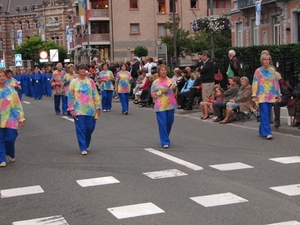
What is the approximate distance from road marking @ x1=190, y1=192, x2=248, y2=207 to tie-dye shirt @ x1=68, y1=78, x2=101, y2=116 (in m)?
4.64

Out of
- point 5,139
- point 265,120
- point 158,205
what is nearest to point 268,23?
point 265,120

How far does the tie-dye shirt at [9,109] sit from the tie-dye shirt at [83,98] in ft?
3.94

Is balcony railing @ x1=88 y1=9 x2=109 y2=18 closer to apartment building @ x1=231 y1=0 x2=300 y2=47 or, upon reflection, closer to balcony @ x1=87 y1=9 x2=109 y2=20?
balcony @ x1=87 y1=9 x2=109 y2=20

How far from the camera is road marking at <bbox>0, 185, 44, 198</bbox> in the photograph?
8508 mm

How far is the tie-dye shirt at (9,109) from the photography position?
11.0m

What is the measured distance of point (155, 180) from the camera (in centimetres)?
904

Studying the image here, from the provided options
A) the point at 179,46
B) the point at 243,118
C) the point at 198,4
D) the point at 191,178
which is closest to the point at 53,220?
the point at 191,178

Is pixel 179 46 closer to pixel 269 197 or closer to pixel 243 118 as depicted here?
pixel 243 118

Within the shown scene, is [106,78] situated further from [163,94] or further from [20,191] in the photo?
[20,191]

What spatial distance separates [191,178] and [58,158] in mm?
3369

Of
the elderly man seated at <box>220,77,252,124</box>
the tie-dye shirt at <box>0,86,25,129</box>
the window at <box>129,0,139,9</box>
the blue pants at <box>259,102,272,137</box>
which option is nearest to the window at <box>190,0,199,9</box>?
the window at <box>129,0,139,9</box>

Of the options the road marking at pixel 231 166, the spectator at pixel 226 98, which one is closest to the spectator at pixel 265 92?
the road marking at pixel 231 166

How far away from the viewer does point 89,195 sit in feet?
26.9

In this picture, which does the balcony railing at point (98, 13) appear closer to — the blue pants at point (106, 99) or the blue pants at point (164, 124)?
the blue pants at point (106, 99)
